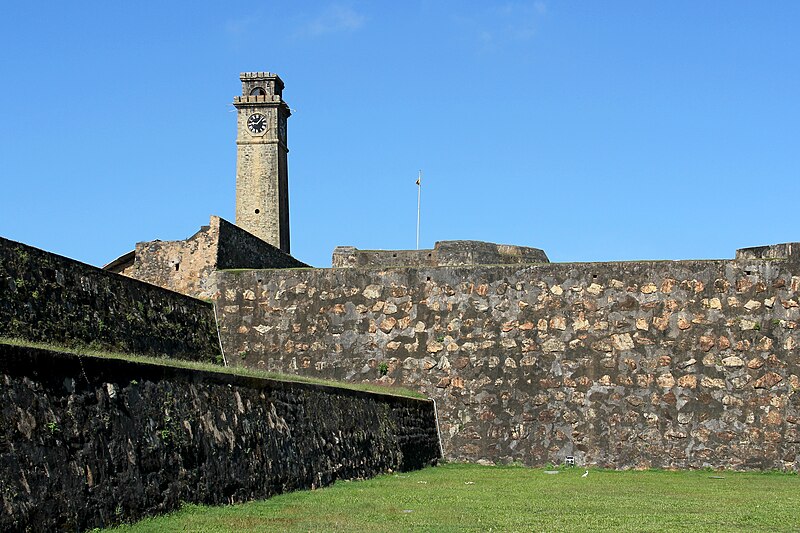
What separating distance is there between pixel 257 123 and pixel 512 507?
53.2 meters

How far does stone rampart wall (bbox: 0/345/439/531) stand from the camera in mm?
7164

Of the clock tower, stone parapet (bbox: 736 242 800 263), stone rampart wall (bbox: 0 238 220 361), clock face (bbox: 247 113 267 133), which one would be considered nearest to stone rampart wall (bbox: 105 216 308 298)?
stone rampart wall (bbox: 0 238 220 361)

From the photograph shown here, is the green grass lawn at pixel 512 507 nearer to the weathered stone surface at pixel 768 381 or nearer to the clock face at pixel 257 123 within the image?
the weathered stone surface at pixel 768 381

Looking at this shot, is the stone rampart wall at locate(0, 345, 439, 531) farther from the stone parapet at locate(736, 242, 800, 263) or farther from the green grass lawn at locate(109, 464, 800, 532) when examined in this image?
the stone parapet at locate(736, 242, 800, 263)

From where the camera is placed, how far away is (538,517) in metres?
9.32

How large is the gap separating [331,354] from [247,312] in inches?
72.2

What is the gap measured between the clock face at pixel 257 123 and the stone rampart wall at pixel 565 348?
4262 centimetres

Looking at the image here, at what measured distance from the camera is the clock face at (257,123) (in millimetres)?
61312

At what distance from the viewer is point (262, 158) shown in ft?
200

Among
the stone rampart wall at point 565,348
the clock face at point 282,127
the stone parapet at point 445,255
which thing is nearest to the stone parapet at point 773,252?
the stone rampart wall at point 565,348

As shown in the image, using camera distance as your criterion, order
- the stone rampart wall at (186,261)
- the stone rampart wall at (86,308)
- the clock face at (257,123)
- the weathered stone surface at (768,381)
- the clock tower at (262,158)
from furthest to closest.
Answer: the clock face at (257,123) < the clock tower at (262,158) < the stone rampart wall at (186,261) < the weathered stone surface at (768,381) < the stone rampart wall at (86,308)

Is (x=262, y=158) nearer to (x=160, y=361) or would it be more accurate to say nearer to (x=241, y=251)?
(x=241, y=251)

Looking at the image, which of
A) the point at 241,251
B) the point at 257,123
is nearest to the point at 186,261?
the point at 241,251

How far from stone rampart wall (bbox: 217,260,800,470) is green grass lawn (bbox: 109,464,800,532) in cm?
269
